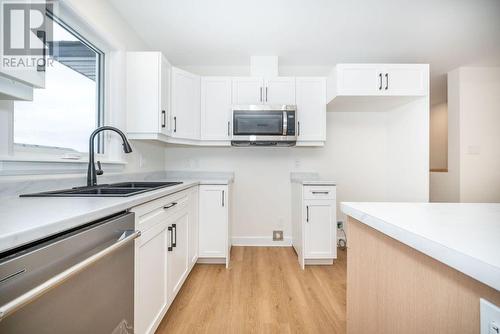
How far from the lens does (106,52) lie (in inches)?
75.3

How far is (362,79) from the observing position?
2.39 meters

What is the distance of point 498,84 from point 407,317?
446 centimetres

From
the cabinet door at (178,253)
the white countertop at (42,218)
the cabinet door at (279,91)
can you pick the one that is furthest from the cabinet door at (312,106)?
the white countertop at (42,218)

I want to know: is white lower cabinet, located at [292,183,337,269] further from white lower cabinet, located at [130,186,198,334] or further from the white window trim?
the white window trim

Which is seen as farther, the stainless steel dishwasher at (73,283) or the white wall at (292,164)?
the white wall at (292,164)

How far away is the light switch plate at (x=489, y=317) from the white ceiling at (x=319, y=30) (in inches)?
86.6

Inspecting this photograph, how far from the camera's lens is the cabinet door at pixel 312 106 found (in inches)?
103

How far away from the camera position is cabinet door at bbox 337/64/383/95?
2375 mm

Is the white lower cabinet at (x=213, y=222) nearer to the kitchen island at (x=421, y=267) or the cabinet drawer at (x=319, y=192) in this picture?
the cabinet drawer at (x=319, y=192)

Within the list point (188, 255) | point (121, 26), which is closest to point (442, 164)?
point (188, 255)

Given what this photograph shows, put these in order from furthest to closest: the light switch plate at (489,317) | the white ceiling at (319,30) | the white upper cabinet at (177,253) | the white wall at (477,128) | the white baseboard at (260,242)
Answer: the white wall at (477,128)
the white baseboard at (260,242)
the white ceiling at (319,30)
the white upper cabinet at (177,253)
the light switch plate at (489,317)

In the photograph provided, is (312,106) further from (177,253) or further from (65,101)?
(65,101)

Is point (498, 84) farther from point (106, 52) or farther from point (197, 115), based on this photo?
point (106, 52)

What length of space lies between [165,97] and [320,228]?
2.09 m
